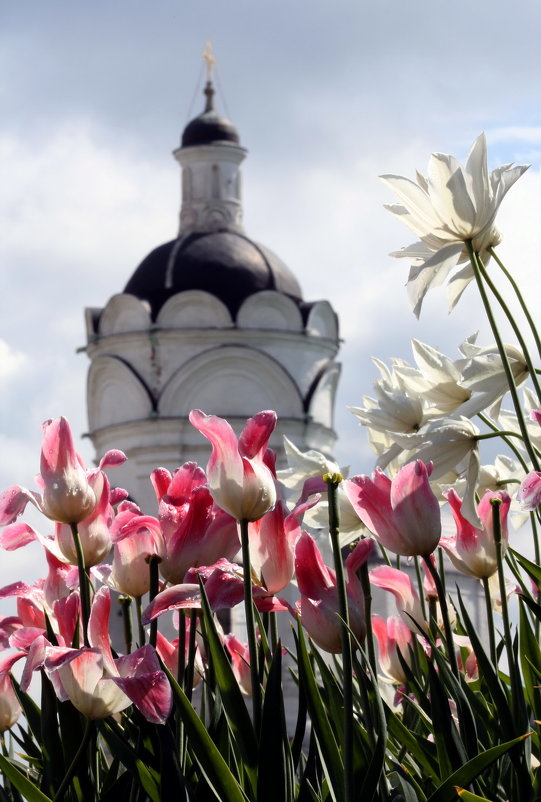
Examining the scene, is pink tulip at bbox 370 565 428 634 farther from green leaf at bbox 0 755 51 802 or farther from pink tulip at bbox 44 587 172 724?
green leaf at bbox 0 755 51 802

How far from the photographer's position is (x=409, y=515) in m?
1.52

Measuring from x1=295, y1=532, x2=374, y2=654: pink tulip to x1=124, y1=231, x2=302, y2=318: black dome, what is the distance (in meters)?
19.0

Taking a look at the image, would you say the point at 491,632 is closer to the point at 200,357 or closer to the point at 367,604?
the point at 367,604

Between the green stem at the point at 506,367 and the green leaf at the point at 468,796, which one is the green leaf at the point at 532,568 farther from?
the green leaf at the point at 468,796

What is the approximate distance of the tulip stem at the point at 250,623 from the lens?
1.41m

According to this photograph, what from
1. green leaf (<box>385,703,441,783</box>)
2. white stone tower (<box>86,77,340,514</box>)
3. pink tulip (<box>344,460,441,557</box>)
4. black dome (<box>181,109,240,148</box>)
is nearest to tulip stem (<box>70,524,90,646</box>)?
pink tulip (<box>344,460,441,557</box>)

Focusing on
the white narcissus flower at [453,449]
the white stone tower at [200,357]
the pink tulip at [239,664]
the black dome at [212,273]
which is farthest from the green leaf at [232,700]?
the black dome at [212,273]

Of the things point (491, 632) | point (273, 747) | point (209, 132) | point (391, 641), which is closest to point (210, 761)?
point (273, 747)

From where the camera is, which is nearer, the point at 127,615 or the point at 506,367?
the point at 506,367

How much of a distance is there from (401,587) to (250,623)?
1.43ft

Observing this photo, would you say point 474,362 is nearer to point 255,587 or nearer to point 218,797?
point 255,587

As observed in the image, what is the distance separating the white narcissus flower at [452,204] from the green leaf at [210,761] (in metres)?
0.77

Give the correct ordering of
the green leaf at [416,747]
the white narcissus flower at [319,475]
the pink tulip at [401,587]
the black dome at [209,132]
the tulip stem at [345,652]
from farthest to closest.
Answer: the black dome at [209,132], the white narcissus flower at [319,475], the pink tulip at [401,587], the green leaf at [416,747], the tulip stem at [345,652]

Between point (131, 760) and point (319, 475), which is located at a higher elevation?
point (319, 475)
